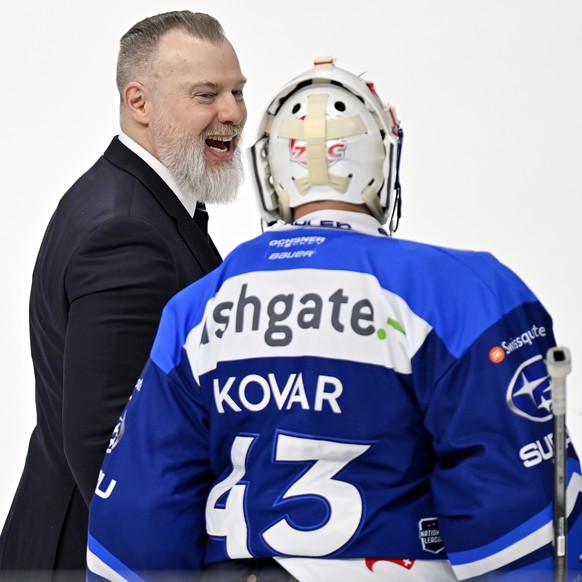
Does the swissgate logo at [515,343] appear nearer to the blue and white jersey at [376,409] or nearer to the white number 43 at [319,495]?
the blue and white jersey at [376,409]

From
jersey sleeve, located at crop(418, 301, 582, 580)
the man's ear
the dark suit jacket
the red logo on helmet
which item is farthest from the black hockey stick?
the man's ear

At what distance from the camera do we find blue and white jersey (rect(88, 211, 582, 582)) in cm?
156

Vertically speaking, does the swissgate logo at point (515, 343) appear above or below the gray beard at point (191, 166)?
below

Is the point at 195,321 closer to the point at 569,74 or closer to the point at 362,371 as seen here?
the point at 362,371

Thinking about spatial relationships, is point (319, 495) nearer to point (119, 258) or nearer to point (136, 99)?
point (119, 258)

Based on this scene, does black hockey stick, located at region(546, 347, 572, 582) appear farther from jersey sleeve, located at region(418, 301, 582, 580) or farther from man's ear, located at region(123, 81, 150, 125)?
man's ear, located at region(123, 81, 150, 125)

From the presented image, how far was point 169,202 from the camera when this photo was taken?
2.26 meters

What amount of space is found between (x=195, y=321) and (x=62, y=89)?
9.81 feet

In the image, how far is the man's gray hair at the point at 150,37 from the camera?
2.41 m

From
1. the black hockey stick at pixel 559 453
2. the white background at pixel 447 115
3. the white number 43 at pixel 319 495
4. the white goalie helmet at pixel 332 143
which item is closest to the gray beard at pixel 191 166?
the white goalie helmet at pixel 332 143

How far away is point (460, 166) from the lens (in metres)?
4.18

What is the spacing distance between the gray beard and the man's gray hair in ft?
0.37

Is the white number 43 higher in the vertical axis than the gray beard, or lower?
lower

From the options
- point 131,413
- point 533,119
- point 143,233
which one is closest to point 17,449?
point 533,119
